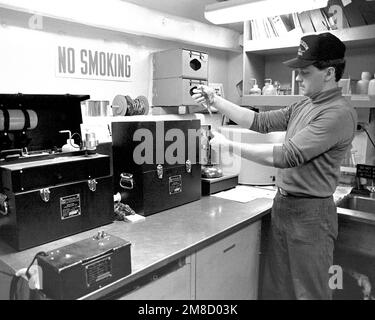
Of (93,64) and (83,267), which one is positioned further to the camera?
(93,64)

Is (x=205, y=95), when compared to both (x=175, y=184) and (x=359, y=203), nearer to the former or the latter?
(x=175, y=184)

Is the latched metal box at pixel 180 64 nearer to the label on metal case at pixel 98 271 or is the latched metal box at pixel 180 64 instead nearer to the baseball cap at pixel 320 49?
the baseball cap at pixel 320 49

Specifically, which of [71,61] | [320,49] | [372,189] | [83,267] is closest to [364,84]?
[372,189]

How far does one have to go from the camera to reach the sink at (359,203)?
7.80 ft

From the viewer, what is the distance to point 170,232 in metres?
1.70

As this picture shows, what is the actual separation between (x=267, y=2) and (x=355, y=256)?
162cm

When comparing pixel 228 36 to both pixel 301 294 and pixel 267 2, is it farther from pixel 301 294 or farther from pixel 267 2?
pixel 301 294

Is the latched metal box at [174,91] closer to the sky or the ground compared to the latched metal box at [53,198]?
closer to the sky

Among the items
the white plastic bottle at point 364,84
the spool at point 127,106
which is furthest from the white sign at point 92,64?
the white plastic bottle at point 364,84

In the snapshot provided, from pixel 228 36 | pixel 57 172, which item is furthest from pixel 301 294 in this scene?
pixel 228 36

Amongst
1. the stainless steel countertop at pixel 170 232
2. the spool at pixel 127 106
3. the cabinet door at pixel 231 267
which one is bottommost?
the cabinet door at pixel 231 267

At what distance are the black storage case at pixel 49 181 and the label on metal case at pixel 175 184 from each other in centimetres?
40

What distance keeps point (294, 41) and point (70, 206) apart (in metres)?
1.89

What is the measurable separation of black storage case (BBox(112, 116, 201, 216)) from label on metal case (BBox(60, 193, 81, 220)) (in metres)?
0.38
